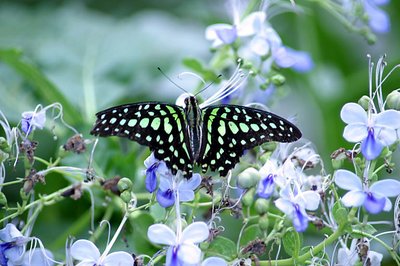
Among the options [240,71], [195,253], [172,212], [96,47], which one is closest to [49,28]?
[96,47]

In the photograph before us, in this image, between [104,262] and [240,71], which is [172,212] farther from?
[240,71]

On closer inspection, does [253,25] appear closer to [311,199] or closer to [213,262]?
[311,199]

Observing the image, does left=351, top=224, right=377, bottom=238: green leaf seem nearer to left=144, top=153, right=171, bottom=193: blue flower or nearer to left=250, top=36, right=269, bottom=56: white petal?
left=144, top=153, right=171, bottom=193: blue flower

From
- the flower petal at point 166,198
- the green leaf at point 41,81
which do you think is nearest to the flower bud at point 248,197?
the flower petal at point 166,198

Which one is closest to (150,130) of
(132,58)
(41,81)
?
(41,81)

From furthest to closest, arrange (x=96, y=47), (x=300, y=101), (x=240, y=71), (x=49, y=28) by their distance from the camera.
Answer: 1. (x=300, y=101)
2. (x=49, y=28)
3. (x=96, y=47)
4. (x=240, y=71)

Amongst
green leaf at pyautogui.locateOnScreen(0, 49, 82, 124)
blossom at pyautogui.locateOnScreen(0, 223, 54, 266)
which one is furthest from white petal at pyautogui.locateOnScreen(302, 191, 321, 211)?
green leaf at pyautogui.locateOnScreen(0, 49, 82, 124)
